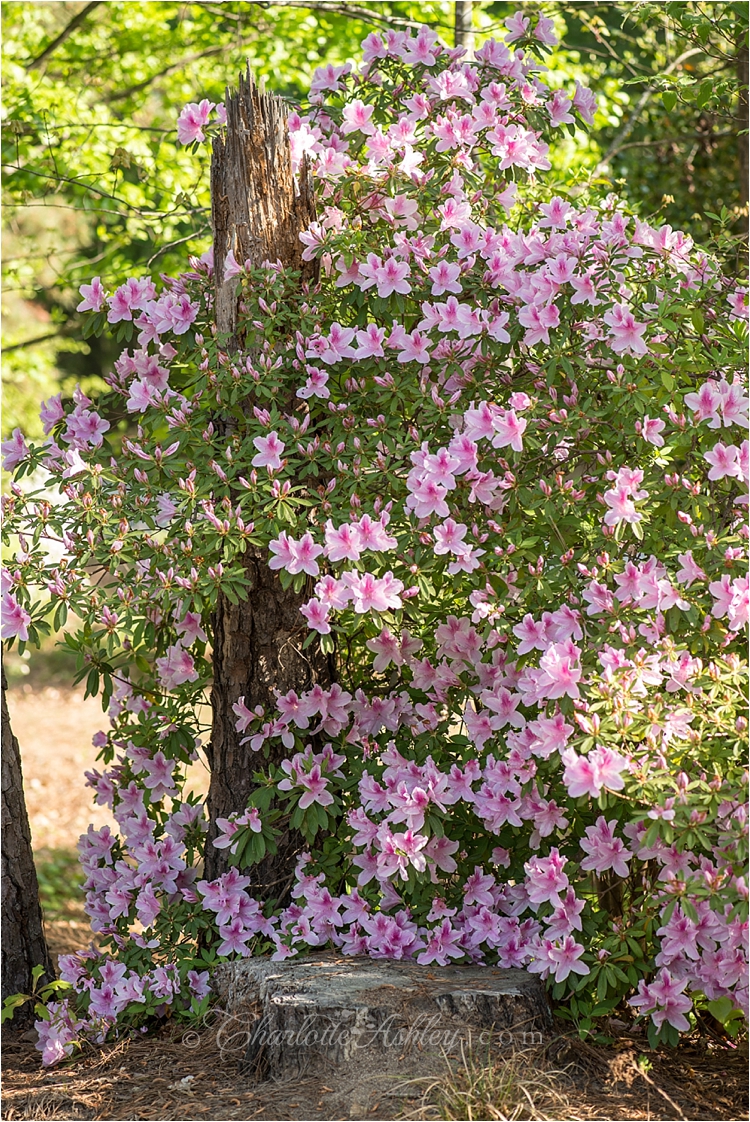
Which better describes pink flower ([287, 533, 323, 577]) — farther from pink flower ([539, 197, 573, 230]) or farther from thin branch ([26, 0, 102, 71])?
thin branch ([26, 0, 102, 71])

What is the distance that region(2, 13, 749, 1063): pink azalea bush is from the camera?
245cm

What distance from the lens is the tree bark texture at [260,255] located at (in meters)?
3.06

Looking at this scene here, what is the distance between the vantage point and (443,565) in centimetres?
267

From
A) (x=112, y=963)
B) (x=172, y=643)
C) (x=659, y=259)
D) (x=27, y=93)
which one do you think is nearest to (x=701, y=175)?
(x=27, y=93)

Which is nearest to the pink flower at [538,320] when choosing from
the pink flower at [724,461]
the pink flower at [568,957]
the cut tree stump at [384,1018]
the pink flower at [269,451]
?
the pink flower at [724,461]

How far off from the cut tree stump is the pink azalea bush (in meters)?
0.12

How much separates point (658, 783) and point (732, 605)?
0.39 metres

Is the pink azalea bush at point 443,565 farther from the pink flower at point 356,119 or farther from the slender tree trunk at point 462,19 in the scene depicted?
the slender tree trunk at point 462,19

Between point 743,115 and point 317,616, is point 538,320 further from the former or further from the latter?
point 743,115

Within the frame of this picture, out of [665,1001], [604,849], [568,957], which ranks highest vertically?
[604,849]

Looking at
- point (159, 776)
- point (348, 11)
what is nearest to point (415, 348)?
point (159, 776)

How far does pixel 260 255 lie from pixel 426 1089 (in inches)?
81.7

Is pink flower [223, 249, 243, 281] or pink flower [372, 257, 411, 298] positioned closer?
pink flower [372, 257, 411, 298]

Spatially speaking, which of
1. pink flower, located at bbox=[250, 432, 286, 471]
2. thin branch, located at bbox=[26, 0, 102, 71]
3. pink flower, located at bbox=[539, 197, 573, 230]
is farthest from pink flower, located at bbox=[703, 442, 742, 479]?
thin branch, located at bbox=[26, 0, 102, 71]
